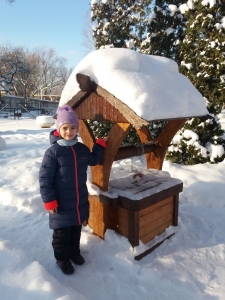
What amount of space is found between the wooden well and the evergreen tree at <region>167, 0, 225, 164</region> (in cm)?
239

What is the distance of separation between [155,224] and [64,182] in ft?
4.27

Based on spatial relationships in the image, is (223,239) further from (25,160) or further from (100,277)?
(25,160)

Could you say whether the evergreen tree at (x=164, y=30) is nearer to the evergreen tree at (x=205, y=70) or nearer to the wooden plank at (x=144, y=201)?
the evergreen tree at (x=205, y=70)

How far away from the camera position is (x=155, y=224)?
299 centimetres

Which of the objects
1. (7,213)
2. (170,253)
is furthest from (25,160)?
(170,253)

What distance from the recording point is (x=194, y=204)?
4047 millimetres

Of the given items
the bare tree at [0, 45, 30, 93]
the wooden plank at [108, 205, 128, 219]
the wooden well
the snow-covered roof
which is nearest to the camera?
the snow-covered roof

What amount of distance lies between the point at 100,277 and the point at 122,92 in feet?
5.60

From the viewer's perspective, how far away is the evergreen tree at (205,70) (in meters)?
5.15

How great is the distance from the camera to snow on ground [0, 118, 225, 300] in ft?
6.82

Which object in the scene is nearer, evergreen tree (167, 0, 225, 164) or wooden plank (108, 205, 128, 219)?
wooden plank (108, 205, 128, 219)

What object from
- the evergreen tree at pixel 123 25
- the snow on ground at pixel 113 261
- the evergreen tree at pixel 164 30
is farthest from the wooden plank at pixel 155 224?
the evergreen tree at pixel 123 25

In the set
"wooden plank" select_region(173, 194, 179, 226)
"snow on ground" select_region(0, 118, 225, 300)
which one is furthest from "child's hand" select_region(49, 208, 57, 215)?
"wooden plank" select_region(173, 194, 179, 226)

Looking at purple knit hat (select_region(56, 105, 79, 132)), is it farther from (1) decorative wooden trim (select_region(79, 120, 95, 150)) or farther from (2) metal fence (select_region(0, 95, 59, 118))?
(2) metal fence (select_region(0, 95, 59, 118))
